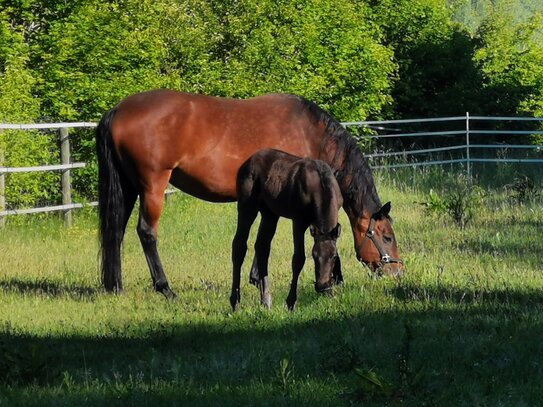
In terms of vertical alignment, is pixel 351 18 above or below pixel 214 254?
above

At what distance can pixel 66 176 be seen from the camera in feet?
49.5

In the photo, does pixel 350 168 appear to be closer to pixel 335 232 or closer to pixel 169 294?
pixel 169 294

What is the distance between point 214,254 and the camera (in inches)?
481

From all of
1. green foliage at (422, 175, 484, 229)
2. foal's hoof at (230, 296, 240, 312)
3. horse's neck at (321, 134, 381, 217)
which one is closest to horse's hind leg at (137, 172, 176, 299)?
horse's neck at (321, 134, 381, 217)

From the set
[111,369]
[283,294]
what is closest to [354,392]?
[111,369]

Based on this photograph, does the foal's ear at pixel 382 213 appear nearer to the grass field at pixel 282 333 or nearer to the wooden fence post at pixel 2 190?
the grass field at pixel 282 333

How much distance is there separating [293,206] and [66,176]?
25.3ft

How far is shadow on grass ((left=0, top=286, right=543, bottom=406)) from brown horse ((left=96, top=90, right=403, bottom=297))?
2.11m

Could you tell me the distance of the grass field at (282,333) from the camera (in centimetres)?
563

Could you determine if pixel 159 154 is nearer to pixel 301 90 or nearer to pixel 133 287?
pixel 133 287

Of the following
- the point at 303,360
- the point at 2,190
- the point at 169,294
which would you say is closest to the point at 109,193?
the point at 169,294

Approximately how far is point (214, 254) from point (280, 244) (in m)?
1.05

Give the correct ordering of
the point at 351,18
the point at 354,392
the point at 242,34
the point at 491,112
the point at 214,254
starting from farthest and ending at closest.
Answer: the point at 491,112 < the point at 351,18 < the point at 242,34 < the point at 214,254 < the point at 354,392

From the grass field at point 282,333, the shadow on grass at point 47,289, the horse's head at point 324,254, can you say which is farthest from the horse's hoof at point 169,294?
the horse's head at point 324,254
